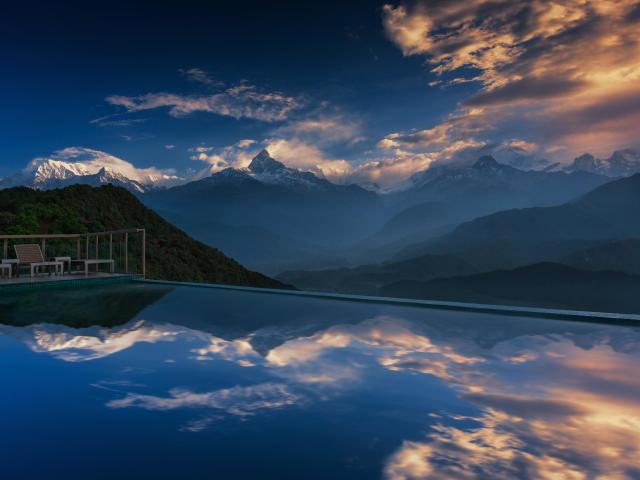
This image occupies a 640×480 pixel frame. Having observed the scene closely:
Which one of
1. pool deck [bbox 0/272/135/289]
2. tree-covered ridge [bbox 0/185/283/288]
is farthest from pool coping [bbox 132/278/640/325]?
tree-covered ridge [bbox 0/185/283/288]

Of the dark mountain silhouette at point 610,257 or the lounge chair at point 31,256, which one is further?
the dark mountain silhouette at point 610,257

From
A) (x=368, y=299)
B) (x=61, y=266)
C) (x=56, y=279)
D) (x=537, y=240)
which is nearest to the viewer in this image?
(x=368, y=299)

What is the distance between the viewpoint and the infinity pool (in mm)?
2299

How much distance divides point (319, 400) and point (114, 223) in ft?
181

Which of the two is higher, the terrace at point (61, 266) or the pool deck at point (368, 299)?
the terrace at point (61, 266)

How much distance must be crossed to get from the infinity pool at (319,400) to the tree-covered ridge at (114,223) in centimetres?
3504

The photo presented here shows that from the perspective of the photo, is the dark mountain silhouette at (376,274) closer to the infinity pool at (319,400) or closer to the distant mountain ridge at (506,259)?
the distant mountain ridge at (506,259)

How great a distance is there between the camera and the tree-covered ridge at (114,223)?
41688 mm

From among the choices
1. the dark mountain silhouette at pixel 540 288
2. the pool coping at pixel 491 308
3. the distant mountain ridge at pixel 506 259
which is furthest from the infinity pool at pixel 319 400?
the distant mountain ridge at pixel 506 259

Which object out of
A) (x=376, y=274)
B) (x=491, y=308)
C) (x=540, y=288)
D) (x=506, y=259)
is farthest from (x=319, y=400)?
(x=506, y=259)

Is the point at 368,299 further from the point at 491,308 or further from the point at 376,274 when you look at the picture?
the point at 376,274

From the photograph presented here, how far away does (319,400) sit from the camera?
10.5 feet

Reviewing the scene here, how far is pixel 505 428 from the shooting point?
2732 millimetres

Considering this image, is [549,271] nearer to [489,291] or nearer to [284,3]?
[489,291]
